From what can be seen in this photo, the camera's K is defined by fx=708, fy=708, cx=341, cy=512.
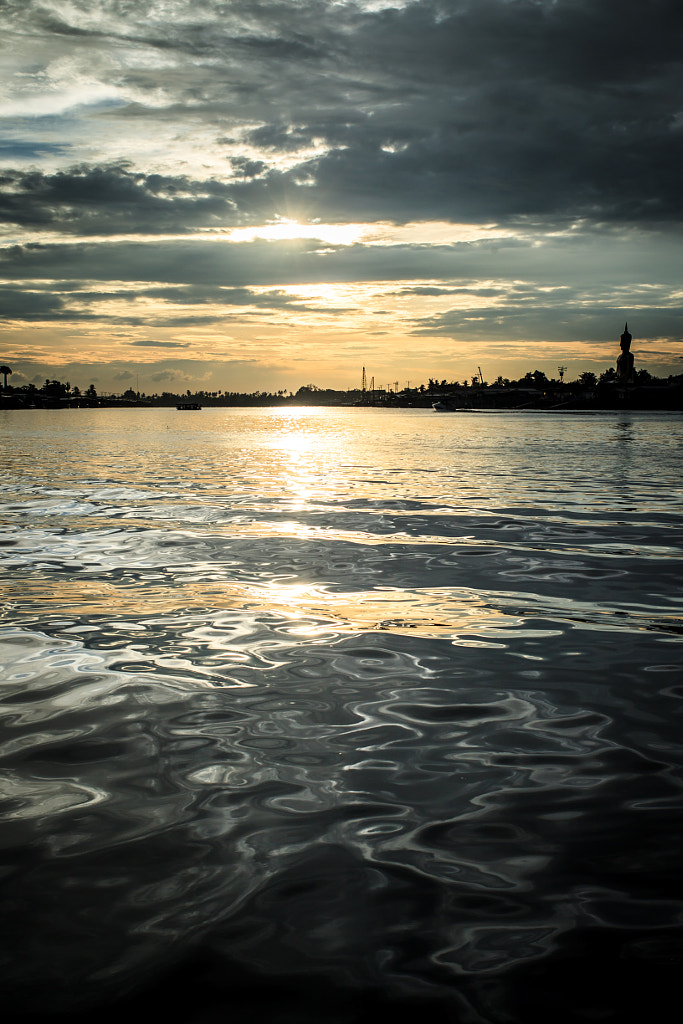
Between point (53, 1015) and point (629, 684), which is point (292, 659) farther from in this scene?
point (53, 1015)

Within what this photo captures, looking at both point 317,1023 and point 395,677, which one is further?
point 395,677

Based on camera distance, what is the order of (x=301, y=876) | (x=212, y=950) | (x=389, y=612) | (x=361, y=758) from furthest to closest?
(x=389, y=612) → (x=361, y=758) → (x=301, y=876) → (x=212, y=950)

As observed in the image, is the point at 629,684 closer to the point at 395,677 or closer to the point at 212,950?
the point at 395,677

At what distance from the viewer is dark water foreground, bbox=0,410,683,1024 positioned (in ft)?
9.35

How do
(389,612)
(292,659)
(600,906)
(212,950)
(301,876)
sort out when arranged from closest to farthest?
(212,950) < (600,906) < (301,876) < (292,659) < (389,612)

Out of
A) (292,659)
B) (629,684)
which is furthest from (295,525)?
(629,684)

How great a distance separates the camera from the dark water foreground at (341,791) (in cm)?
285

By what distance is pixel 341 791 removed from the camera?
13.9ft

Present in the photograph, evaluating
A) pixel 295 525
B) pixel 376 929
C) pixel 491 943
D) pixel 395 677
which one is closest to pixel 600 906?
pixel 491 943

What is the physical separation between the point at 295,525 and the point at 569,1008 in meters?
12.5

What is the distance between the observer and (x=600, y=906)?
3219 mm

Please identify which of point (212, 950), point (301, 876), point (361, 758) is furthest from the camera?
point (361, 758)

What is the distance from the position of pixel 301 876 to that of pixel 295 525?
11.6 metres

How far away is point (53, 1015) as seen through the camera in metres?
2.63
